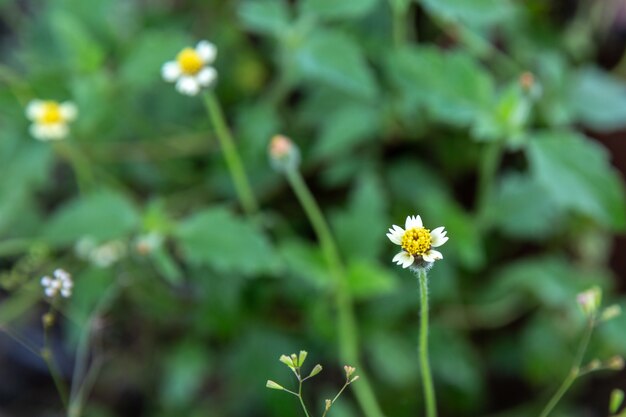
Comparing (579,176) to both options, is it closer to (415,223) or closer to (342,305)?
(342,305)

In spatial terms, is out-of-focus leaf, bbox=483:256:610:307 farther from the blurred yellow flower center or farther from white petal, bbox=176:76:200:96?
the blurred yellow flower center

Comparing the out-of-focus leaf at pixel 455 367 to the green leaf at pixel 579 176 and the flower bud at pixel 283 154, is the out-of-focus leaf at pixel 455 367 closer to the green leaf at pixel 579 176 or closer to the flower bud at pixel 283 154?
the green leaf at pixel 579 176

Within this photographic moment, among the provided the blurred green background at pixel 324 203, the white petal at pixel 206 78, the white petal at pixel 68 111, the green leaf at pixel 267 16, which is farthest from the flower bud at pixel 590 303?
the white petal at pixel 68 111

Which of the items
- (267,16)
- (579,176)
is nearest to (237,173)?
(267,16)

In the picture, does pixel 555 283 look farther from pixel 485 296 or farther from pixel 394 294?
pixel 394 294

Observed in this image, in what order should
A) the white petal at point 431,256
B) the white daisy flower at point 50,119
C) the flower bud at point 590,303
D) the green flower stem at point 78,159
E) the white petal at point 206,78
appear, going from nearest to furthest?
the white petal at point 431,256
the flower bud at point 590,303
the white petal at point 206,78
the white daisy flower at point 50,119
the green flower stem at point 78,159

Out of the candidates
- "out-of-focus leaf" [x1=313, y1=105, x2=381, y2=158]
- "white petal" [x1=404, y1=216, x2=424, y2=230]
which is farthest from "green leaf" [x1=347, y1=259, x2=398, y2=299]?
"white petal" [x1=404, y1=216, x2=424, y2=230]
